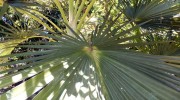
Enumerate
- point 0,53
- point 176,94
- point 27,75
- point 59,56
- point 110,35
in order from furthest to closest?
1. point 0,53
2. point 110,35
3. point 59,56
4. point 27,75
5. point 176,94

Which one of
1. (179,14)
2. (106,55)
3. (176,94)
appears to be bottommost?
(176,94)

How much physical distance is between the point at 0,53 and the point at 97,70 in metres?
1.04

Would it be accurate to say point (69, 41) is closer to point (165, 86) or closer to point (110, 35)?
point (110, 35)

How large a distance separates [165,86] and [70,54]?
0.41 metres

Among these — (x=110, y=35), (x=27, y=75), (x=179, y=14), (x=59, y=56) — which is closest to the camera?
(x=27, y=75)

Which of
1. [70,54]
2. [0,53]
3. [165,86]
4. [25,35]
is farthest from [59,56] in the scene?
[25,35]

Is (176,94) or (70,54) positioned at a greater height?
(70,54)

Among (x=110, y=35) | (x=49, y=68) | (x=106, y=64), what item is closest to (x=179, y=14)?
(x=110, y=35)

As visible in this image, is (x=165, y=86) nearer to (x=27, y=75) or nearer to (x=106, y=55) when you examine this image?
(x=106, y=55)

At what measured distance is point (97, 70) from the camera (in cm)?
108

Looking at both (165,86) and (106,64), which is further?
(106,64)

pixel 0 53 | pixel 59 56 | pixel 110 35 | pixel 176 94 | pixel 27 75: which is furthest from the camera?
pixel 0 53

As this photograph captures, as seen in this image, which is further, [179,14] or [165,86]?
[179,14]

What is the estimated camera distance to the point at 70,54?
46.1 inches
